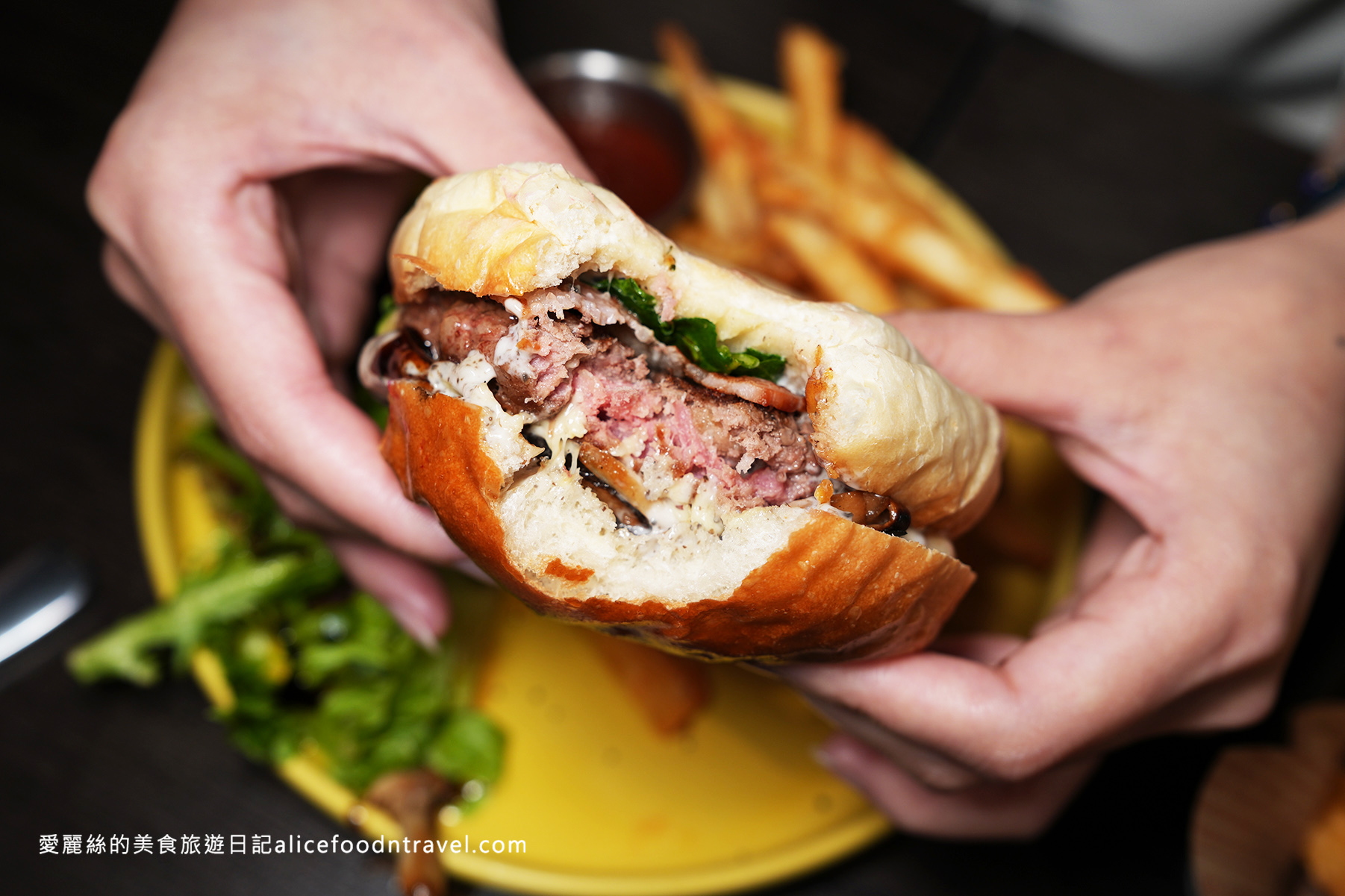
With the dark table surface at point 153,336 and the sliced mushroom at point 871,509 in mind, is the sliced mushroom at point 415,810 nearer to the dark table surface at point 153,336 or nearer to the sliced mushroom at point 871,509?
the dark table surface at point 153,336

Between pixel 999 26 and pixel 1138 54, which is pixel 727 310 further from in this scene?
pixel 1138 54

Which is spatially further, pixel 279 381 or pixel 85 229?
pixel 85 229

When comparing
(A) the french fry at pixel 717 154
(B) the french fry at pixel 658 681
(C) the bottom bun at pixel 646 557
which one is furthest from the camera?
(A) the french fry at pixel 717 154

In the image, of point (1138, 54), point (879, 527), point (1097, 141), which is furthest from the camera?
point (1138, 54)

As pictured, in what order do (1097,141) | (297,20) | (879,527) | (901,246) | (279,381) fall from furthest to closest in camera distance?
(1097,141) → (901,246) → (297,20) → (279,381) → (879,527)

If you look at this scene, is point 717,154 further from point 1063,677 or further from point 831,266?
point 1063,677

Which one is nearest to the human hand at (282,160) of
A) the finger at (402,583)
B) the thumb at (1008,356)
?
the finger at (402,583)

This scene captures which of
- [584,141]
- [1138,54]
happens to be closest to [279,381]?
[584,141]

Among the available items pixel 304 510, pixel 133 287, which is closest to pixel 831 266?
pixel 304 510
